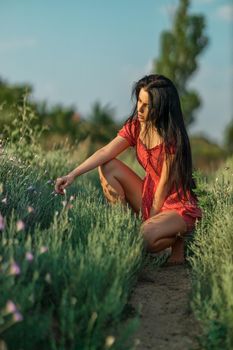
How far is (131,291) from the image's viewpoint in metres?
3.79

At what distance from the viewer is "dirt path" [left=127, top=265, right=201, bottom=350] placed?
10.3 feet

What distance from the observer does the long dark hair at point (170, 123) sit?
449cm

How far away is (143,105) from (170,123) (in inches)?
9.1

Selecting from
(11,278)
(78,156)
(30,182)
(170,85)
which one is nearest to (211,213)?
(170,85)

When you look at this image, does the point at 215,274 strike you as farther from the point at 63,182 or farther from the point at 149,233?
the point at 63,182

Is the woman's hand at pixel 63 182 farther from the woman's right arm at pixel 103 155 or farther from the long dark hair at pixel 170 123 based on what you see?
the long dark hair at pixel 170 123

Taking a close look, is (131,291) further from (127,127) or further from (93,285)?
(127,127)

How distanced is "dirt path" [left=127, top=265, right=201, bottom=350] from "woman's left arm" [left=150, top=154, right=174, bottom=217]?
18.0 inches

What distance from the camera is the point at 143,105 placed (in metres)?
4.53

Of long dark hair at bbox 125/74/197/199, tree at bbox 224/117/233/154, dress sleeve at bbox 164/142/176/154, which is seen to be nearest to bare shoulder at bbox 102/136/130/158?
long dark hair at bbox 125/74/197/199

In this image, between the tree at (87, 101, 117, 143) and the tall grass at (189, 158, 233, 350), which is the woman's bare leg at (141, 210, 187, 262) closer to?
the tall grass at (189, 158, 233, 350)

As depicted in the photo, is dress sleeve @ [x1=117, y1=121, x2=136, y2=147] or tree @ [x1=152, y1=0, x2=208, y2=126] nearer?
dress sleeve @ [x1=117, y1=121, x2=136, y2=147]

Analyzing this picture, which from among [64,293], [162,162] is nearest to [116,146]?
[162,162]

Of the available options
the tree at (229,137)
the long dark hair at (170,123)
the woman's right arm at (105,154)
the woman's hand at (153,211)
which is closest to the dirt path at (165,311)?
the woman's hand at (153,211)
